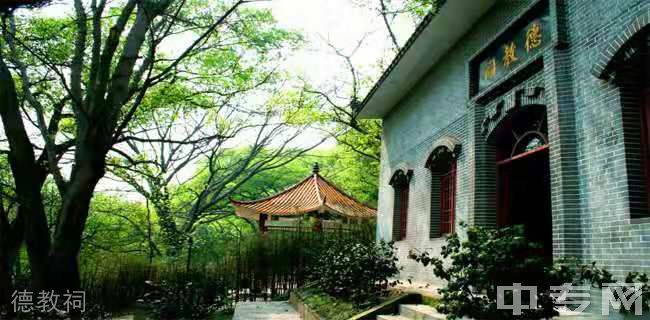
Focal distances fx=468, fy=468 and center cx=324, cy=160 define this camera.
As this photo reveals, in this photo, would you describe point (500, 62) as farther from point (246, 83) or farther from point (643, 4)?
point (246, 83)

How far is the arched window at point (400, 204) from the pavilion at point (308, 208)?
280cm

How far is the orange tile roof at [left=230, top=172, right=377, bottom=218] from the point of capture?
1371cm

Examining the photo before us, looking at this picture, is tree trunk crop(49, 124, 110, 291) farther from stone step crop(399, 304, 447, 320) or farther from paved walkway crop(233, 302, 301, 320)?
stone step crop(399, 304, 447, 320)

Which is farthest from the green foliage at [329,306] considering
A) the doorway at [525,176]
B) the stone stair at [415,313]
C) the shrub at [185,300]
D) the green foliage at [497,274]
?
the green foliage at [497,274]

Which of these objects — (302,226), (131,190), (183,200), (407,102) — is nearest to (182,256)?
(302,226)

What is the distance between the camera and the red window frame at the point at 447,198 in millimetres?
7926

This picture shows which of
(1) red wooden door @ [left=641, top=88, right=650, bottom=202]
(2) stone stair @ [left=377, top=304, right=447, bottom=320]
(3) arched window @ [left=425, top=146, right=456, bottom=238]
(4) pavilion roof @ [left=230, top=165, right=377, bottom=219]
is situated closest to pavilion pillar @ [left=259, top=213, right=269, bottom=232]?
(4) pavilion roof @ [left=230, top=165, right=377, bottom=219]

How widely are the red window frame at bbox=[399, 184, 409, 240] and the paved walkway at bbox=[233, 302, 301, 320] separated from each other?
9.68 ft

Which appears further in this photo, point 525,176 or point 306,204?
point 306,204

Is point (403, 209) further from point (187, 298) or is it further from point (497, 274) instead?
point (497, 274)

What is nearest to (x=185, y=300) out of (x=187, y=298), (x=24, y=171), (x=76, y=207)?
(x=187, y=298)

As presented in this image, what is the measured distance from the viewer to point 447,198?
8.33 meters

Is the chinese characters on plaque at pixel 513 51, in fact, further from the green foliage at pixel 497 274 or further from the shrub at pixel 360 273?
the shrub at pixel 360 273

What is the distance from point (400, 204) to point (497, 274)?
7088 millimetres
